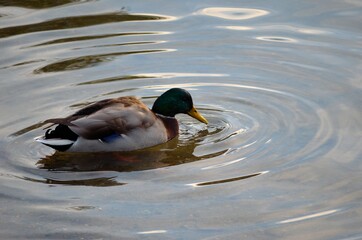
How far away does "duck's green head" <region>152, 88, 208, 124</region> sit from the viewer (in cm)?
963

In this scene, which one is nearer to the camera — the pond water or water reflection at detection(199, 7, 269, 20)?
the pond water

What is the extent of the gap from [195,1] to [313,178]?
569 cm

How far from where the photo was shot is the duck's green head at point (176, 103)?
31.6ft

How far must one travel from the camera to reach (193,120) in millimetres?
10172

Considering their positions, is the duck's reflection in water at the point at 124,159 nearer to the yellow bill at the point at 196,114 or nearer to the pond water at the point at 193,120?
the pond water at the point at 193,120

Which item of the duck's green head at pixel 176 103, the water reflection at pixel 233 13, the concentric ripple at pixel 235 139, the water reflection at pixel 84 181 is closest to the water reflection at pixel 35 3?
the water reflection at pixel 233 13

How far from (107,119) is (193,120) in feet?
4.65

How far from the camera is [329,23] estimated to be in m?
12.1

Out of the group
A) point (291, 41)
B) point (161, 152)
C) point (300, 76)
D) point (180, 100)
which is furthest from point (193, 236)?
point (291, 41)

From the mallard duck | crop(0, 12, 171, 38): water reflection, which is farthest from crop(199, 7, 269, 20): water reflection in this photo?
the mallard duck

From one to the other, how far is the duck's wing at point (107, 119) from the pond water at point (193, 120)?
0.26 m

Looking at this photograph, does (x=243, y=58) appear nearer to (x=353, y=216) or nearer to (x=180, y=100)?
(x=180, y=100)

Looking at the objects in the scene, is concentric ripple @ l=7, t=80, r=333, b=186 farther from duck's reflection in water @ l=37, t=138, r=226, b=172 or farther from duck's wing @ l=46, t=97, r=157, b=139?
duck's wing @ l=46, t=97, r=157, b=139

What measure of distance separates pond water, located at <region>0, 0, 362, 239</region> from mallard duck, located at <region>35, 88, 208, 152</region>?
128 mm
